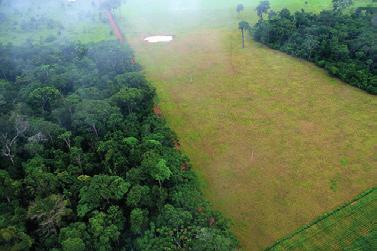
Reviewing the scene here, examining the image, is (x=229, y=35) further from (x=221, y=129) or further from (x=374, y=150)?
(x=374, y=150)

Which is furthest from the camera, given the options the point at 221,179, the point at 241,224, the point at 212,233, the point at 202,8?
the point at 202,8

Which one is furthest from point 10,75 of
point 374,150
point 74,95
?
point 374,150

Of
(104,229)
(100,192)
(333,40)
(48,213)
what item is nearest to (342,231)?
(104,229)

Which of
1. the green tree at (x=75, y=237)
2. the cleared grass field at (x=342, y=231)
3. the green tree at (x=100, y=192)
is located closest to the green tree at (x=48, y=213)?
the green tree at (x=75, y=237)

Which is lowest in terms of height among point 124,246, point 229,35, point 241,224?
point 241,224

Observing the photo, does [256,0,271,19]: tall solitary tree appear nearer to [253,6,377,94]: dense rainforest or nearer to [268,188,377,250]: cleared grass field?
[253,6,377,94]: dense rainforest

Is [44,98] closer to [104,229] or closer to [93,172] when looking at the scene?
[93,172]
